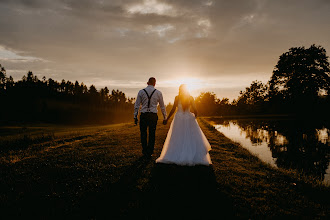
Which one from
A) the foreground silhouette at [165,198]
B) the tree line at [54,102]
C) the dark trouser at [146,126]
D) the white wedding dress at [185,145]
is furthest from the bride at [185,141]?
the tree line at [54,102]

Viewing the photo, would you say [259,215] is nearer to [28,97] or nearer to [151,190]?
[151,190]

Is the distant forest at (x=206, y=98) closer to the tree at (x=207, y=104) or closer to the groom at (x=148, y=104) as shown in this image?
the tree at (x=207, y=104)

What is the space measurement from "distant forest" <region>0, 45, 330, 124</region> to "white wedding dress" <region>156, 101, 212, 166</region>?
54.2 meters

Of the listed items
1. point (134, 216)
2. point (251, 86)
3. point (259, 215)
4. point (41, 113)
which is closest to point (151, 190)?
point (134, 216)

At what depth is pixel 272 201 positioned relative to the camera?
205 inches

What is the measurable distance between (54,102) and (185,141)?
148 meters

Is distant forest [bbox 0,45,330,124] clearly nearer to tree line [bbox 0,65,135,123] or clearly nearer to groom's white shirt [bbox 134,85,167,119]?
tree line [bbox 0,65,135,123]

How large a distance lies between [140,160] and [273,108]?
97390 mm

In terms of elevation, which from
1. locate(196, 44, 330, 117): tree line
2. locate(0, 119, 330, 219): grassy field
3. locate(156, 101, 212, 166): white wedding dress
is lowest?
locate(0, 119, 330, 219): grassy field

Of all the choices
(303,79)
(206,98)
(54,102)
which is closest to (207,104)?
(206,98)

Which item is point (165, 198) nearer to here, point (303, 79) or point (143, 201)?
point (143, 201)

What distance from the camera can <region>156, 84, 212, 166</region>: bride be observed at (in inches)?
284

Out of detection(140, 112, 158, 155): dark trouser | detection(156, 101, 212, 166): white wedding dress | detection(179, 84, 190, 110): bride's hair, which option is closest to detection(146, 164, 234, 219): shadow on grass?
detection(156, 101, 212, 166): white wedding dress

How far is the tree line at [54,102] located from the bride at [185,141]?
96.5 m
